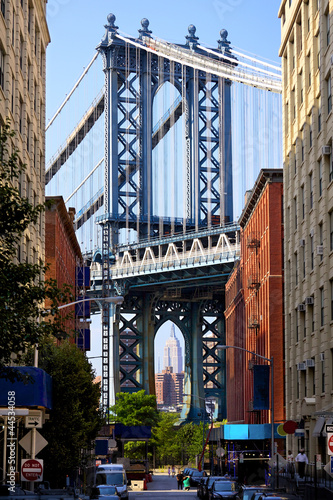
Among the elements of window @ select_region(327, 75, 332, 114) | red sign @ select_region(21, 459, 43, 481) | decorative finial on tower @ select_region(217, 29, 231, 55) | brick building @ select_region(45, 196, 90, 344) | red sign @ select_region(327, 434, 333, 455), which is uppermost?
decorative finial on tower @ select_region(217, 29, 231, 55)

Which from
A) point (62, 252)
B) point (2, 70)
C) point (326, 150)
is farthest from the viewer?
point (62, 252)

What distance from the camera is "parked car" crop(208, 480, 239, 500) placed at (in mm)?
36459

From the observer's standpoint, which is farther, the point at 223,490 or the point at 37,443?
the point at 223,490

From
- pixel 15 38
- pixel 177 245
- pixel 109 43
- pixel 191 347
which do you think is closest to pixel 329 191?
pixel 15 38

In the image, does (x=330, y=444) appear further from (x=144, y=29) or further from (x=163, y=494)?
(x=144, y=29)

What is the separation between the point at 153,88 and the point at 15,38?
96271 millimetres

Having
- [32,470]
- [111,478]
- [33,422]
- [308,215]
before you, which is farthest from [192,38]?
[32,470]

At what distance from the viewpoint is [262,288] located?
→ 75.2 m

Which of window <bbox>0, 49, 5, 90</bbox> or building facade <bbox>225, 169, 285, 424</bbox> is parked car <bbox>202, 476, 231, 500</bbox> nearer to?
window <bbox>0, 49, 5, 90</bbox>

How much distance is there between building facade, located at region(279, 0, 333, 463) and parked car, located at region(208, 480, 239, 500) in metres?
4.48

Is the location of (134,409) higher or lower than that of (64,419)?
lower

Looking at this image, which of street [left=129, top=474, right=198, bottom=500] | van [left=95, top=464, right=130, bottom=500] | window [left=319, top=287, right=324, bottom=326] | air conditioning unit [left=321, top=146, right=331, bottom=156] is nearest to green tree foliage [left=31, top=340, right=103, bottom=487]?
van [left=95, top=464, right=130, bottom=500]

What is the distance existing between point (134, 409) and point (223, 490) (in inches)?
3473

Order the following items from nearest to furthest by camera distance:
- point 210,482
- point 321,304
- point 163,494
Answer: point 210,482
point 321,304
point 163,494
